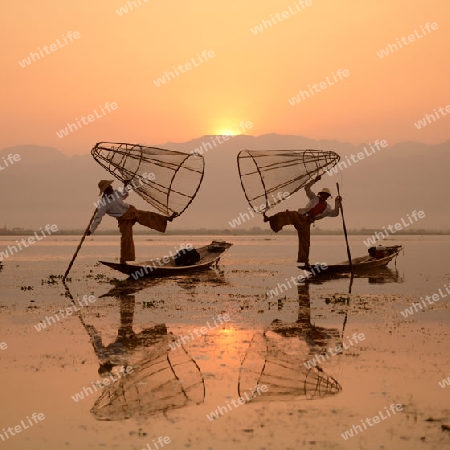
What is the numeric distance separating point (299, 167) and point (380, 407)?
16.4 m

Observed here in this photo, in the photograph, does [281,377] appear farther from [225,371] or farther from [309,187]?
[309,187]

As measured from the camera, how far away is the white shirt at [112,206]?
76.3ft

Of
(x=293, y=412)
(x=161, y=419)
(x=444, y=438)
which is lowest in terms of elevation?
(x=444, y=438)

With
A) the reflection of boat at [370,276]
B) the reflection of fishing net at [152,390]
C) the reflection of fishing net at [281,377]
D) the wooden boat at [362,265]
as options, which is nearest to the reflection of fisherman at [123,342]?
the reflection of fishing net at [152,390]

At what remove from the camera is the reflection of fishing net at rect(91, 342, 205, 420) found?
8484 millimetres

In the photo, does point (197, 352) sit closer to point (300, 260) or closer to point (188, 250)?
point (300, 260)

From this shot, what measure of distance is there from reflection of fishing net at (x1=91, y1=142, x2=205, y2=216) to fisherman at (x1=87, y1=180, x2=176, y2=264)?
537 mm

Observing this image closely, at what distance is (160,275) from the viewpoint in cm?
2517

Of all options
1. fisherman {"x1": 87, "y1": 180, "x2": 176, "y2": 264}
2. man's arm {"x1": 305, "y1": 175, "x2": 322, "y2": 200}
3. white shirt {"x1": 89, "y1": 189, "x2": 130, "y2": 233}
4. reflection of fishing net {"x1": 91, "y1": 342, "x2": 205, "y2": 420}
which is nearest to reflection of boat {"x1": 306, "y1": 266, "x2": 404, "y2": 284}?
man's arm {"x1": 305, "y1": 175, "x2": 322, "y2": 200}

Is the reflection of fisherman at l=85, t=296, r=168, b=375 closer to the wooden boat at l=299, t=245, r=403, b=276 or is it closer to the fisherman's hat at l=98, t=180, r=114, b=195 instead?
the fisherman's hat at l=98, t=180, r=114, b=195

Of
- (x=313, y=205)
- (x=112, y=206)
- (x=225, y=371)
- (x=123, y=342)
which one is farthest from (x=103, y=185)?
(x=225, y=371)

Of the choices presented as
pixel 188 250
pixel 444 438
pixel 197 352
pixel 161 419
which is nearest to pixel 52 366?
pixel 197 352

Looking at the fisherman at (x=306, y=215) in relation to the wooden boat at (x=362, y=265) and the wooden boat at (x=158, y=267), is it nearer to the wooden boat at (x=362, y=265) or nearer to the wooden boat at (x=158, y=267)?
the wooden boat at (x=362, y=265)

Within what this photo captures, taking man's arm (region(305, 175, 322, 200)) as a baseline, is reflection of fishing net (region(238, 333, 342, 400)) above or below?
below
